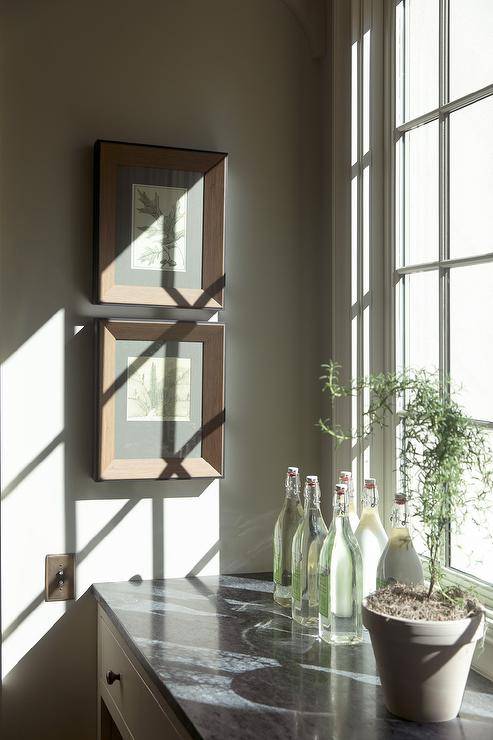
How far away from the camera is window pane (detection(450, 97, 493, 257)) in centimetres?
158

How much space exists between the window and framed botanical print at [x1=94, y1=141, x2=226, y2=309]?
48cm

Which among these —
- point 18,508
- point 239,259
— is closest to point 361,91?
point 239,259

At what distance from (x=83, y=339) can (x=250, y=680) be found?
0.97 m

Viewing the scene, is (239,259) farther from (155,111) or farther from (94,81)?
(94,81)

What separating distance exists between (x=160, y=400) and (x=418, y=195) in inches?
32.2

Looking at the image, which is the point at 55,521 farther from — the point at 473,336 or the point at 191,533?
the point at 473,336

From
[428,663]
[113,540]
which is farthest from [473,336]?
[113,540]

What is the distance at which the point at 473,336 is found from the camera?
1633 millimetres

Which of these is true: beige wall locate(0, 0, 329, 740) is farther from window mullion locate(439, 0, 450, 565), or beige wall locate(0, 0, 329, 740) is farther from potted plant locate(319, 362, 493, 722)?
potted plant locate(319, 362, 493, 722)

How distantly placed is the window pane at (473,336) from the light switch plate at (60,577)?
105cm

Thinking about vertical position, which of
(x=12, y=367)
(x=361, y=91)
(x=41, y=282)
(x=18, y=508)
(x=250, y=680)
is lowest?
(x=250, y=680)

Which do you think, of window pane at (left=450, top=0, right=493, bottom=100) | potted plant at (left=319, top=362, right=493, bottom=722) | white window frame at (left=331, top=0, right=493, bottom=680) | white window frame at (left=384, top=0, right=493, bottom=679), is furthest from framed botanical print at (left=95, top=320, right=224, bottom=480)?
window pane at (left=450, top=0, right=493, bottom=100)

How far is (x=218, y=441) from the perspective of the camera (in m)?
2.04

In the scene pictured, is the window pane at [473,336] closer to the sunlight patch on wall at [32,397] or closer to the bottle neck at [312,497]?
the bottle neck at [312,497]
